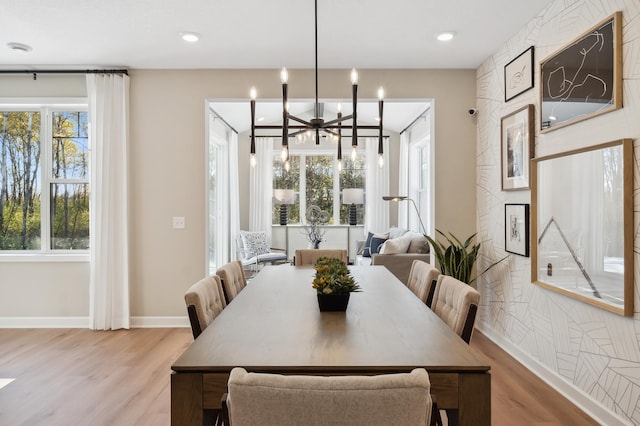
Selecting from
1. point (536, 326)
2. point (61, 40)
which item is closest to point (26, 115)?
point (61, 40)

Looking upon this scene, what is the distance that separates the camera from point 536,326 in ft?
10.2

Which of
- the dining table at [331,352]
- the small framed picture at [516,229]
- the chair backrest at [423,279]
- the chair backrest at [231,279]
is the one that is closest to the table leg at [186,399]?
the dining table at [331,352]

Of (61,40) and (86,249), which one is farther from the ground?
(61,40)

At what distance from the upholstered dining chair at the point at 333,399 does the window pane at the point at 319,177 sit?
7.31m

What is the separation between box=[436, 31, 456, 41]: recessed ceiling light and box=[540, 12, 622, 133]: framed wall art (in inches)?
30.6

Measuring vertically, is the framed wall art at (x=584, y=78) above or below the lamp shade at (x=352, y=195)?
above

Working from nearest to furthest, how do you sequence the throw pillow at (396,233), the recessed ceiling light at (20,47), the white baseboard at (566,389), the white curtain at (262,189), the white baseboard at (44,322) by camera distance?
the white baseboard at (566,389), the recessed ceiling light at (20,47), the white baseboard at (44,322), the throw pillow at (396,233), the white curtain at (262,189)

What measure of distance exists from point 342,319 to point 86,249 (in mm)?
3656

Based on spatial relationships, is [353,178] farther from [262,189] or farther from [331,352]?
[331,352]

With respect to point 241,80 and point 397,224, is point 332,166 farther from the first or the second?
point 241,80

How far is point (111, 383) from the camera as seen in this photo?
2.90 metres

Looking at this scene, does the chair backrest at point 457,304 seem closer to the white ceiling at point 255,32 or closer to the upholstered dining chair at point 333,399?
the upholstered dining chair at point 333,399

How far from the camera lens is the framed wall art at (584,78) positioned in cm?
222

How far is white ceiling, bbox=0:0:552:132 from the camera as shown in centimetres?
295
